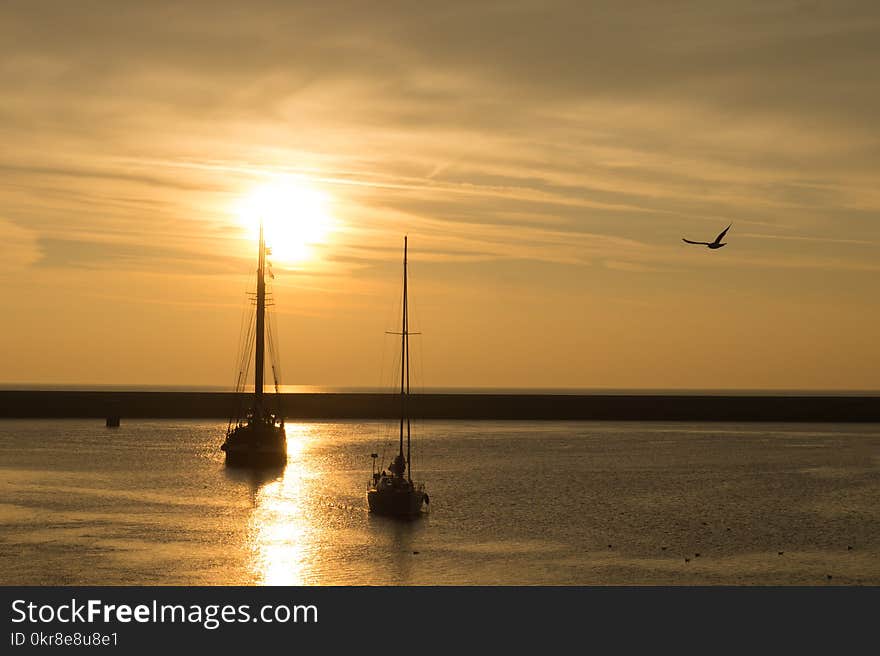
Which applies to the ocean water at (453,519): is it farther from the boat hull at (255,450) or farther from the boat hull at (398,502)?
the boat hull at (255,450)

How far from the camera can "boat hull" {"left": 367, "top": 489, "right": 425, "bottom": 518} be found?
60.6m

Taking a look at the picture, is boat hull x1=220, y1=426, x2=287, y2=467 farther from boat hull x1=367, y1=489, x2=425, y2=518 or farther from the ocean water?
boat hull x1=367, y1=489, x2=425, y2=518

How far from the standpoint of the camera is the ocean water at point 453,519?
153 feet

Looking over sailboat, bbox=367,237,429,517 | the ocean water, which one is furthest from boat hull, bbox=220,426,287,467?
sailboat, bbox=367,237,429,517

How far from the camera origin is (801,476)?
314 feet

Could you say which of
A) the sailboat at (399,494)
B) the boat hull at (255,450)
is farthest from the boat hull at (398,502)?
the boat hull at (255,450)

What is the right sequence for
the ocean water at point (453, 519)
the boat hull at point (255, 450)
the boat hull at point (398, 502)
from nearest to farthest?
the ocean water at point (453, 519), the boat hull at point (398, 502), the boat hull at point (255, 450)

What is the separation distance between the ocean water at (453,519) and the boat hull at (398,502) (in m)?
0.77

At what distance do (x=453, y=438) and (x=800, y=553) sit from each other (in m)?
99.9

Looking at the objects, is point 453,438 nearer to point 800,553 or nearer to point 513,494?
point 513,494
